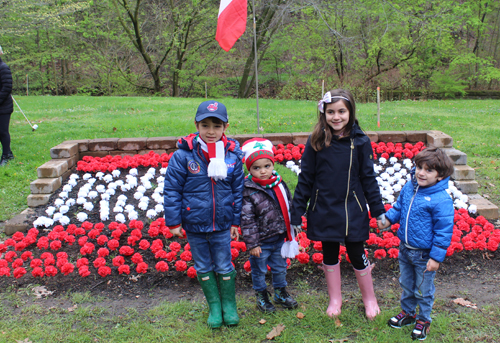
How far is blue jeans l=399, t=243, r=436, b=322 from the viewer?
259 cm

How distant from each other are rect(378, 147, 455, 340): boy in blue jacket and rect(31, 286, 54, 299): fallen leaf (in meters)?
2.77

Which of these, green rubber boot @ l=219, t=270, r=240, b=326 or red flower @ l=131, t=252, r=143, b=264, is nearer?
green rubber boot @ l=219, t=270, r=240, b=326

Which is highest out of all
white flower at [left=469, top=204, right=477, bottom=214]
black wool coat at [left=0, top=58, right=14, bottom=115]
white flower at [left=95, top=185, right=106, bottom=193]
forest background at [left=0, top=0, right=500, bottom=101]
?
forest background at [left=0, top=0, right=500, bottom=101]

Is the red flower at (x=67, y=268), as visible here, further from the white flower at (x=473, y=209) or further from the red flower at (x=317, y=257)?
the white flower at (x=473, y=209)

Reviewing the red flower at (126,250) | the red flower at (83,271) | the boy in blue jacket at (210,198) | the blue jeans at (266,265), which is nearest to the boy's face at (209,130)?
the boy in blue jacket at (210,198)

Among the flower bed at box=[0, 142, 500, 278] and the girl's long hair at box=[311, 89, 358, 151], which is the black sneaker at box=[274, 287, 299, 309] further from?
the girl's long hair at box=[311, 89, 358, 151]

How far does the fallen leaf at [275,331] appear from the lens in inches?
109

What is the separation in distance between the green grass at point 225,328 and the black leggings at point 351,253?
41cm

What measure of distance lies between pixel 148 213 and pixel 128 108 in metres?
7.42

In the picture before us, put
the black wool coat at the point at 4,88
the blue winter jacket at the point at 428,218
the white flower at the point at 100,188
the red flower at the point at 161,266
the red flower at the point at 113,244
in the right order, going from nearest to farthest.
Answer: the blue winter jacket at the point at 428,218 → the red flower at the point at 161,266 → the red flower at the point at 113,244 → the white flower at the point at 100,188 → the black wool coat at the point at 4,88

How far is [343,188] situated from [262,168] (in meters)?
0.58

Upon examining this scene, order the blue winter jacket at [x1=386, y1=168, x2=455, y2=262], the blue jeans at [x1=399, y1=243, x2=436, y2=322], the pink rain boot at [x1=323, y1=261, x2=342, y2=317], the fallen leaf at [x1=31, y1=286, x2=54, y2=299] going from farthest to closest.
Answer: the fallen leaf at [x1=31, y1=286, x2=54, y2=299]
the pink rain boot at [x1=323, y1=261, x2=342, y2=317]
the blue jeans at [x1=399, y1=243, x2=436, y2=322]
the blue winter jacket at [x1=386, y1=168, x2=455, y2=262]

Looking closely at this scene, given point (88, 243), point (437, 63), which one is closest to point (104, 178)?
point (88, 243)

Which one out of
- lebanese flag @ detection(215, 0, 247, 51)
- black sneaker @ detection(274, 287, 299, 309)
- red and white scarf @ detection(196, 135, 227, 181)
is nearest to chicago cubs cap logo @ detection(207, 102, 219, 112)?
red and white scarf @ detection(196, 135, 227, 181)
